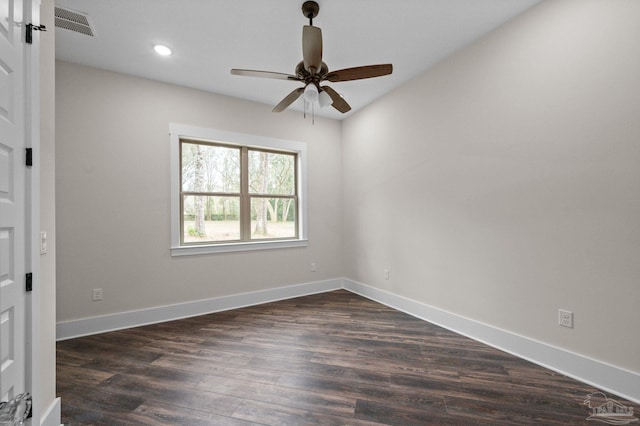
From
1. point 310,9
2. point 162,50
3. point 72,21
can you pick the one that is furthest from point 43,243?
point 310,9

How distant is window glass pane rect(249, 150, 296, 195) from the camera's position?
3975 millimetres

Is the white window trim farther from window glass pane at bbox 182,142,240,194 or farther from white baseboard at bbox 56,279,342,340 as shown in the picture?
white baseboard at bbox 56,279,342,340

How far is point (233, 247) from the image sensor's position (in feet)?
12.0

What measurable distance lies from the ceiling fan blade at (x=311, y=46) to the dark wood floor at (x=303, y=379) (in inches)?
94.4

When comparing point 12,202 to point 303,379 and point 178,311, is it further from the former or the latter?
point 178,311

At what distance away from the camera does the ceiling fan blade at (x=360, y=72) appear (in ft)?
6.72

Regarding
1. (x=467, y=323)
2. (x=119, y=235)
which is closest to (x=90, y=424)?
(x=119, y=235)

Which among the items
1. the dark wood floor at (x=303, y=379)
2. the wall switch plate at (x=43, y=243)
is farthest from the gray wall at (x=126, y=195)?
the wall switch plate at (x=43, y=243)

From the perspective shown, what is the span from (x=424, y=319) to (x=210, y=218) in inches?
118

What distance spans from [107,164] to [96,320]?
5.50 feet

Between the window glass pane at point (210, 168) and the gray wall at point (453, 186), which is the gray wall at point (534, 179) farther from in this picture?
the window glass pane at point (210, 168)

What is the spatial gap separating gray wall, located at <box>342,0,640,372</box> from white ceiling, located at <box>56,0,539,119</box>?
1.18ft

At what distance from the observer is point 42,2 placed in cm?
147

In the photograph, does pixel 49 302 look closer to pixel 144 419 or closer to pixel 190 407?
pixel 144 419
